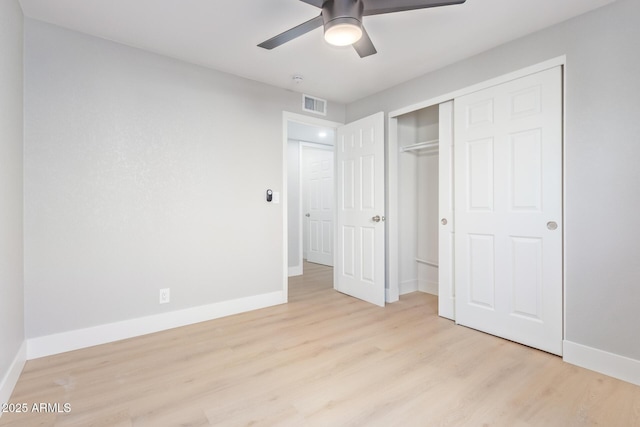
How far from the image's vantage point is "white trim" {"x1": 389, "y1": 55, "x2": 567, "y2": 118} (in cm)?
225

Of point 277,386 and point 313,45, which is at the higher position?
point 313,45

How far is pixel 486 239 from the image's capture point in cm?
266

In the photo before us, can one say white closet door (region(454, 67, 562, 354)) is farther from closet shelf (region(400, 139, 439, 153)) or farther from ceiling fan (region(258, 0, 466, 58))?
ceiling fan (region(258, 0, 466, 58))

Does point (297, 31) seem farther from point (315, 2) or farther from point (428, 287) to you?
point (428, 287)

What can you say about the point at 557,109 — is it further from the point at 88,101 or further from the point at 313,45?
the point at 88,101

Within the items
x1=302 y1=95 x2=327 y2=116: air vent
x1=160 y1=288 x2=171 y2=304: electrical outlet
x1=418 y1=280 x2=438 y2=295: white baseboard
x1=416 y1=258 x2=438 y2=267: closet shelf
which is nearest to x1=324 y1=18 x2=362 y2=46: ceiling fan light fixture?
x1=302 y1=95 x2=327 y2=116: air vent

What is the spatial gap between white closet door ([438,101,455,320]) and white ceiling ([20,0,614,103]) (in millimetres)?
564

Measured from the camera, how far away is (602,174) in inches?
79.3

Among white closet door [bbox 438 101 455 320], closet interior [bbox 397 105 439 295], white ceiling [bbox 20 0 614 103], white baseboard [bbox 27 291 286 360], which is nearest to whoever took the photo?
white ceiling [bbox 20 0 614 103]

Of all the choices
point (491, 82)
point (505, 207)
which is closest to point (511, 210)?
point (505, 207)

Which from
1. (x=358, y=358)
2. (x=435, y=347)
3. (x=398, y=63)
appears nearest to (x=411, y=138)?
(x=398, y=63)

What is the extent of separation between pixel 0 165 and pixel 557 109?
3526 millimetres

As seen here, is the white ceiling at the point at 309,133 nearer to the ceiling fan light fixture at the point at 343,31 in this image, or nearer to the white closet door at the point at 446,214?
the white closet door at the point at 446,214

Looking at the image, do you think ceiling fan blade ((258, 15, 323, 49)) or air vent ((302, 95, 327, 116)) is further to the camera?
air vent ((302, 95, 327, 116))
